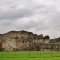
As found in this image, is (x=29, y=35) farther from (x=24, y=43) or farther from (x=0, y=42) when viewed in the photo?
(x=0, y=42)

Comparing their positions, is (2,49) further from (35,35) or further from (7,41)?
(35,35)

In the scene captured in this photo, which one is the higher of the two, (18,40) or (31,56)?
(18,40)

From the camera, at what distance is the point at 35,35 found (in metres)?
76.1

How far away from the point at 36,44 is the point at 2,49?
10.6 m

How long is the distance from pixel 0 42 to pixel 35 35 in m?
12.2

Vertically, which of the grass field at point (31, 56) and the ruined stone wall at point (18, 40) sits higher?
the ruined stone wall at point (18, 40)

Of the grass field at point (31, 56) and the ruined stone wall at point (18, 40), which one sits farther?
the ruined stone wall at point (18, 40)

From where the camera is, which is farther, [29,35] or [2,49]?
[29,35]

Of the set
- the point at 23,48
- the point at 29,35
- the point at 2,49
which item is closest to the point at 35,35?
the point at 29,35

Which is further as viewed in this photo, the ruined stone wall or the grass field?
the ruined stone wall

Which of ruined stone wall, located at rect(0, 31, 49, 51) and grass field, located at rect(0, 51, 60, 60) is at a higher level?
ruined stone wall, located at rect(0, 31, 49, 51)

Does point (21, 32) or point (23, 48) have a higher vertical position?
point (21, 32)

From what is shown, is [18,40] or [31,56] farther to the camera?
[18,40]

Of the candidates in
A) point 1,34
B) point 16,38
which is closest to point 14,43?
point 16,38
